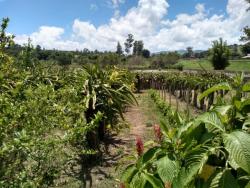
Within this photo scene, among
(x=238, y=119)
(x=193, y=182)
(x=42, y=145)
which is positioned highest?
(x=238, y=119)

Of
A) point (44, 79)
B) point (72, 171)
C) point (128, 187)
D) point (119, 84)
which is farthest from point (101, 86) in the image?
point (128, 187)

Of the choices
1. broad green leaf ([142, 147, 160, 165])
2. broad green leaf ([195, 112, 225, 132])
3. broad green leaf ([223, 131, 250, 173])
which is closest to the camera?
broad green leaf ([223, 131, 250, 173])

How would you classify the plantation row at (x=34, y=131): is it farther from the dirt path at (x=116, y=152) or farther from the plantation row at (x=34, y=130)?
the dirt path at (x=116, y=152)

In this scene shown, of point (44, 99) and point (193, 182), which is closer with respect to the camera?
point (193, 182)

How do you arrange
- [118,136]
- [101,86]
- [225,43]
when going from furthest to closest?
[225,43]
[118,136]
[101,86]

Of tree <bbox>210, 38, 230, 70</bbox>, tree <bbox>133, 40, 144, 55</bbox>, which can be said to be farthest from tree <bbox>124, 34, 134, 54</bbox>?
tree <bbox>210, 38, 230, 70</bbox>

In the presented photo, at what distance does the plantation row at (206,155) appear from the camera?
4.69 feet

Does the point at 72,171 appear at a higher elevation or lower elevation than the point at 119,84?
lower

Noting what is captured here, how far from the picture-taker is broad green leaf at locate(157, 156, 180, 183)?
1562 millimetres

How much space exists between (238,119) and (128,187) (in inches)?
24.3

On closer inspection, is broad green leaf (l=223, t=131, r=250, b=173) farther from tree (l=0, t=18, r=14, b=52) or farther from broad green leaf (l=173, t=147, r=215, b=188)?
tree (l=0, t=18, r=14, b=52)

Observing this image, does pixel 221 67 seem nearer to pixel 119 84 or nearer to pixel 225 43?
pixel 225 43

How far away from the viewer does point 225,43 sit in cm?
4419

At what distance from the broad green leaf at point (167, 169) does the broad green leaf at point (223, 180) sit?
0.54 feet
